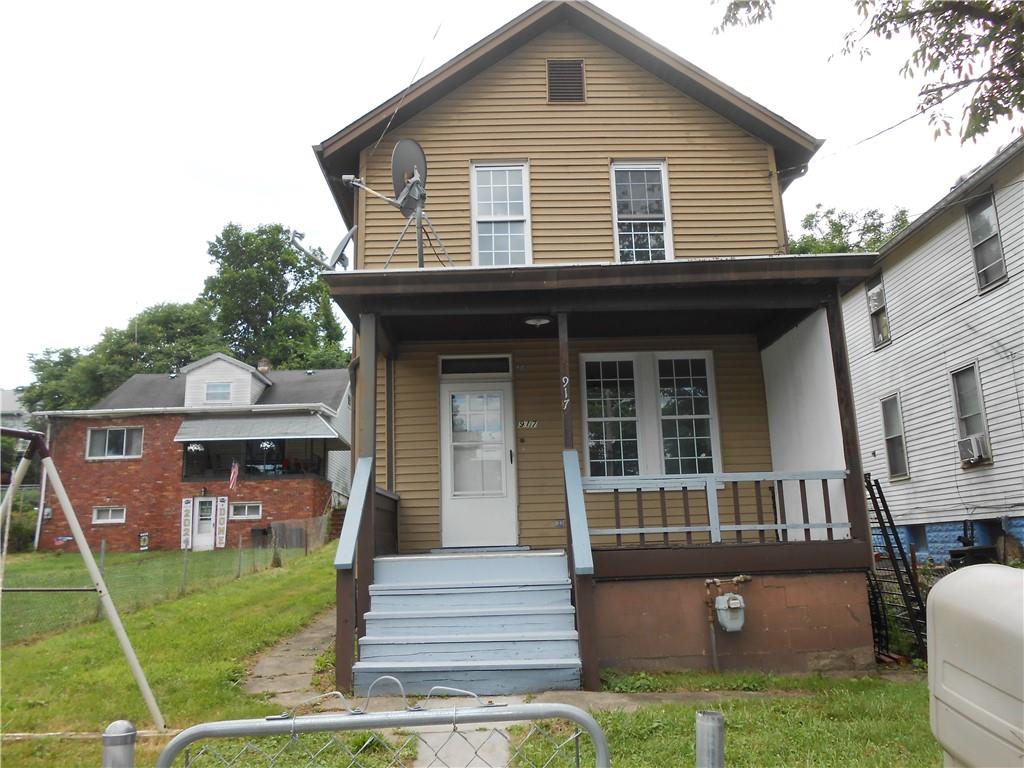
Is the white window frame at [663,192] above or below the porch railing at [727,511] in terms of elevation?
above

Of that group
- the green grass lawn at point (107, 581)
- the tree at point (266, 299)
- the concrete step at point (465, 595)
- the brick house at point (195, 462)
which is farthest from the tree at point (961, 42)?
the tree at point (266, 299)

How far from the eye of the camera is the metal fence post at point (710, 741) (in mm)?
1763

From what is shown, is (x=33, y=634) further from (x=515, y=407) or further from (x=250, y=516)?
(x=250, y=516)

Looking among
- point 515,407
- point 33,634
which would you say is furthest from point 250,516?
point 515,407

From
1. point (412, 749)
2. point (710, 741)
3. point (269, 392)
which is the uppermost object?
point (269, 392)

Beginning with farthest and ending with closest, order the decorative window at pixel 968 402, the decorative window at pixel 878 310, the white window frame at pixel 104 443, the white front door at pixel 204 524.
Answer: the white window frame at pixel 104 443 → the white front door at pixel 204 524 → the decorative window at pixel 878 310 → the decorative window at pixel 968 402

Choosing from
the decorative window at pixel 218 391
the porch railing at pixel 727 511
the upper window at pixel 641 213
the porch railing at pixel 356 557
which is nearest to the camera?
the porch railing at pixel 356 557

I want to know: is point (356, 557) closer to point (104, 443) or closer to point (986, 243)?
point (986, 243)

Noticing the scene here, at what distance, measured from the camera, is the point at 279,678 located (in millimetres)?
6910

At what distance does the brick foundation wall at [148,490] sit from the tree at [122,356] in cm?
2181

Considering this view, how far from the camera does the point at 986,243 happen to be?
1300 centimetres

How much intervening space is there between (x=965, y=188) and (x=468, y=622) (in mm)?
11372

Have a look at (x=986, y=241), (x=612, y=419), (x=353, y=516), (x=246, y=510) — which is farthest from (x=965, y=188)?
(x=246, y=510)

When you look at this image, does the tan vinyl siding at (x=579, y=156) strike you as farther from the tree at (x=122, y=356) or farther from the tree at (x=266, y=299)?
the tree at (x=122, y=356)
